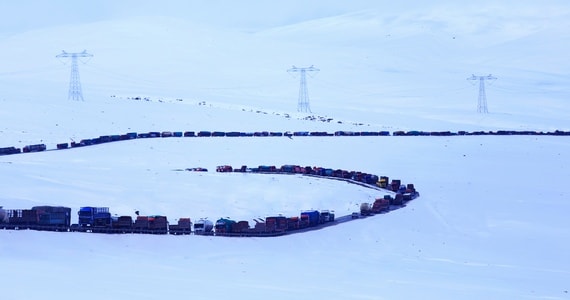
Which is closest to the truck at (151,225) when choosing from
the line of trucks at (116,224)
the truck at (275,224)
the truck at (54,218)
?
the line of trucks at (116,224)

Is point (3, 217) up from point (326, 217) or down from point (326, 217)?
up

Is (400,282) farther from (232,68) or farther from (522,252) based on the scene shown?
(232,68)

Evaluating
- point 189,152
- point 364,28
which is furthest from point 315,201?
point 364,28

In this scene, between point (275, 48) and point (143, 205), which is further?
point (275, 48)

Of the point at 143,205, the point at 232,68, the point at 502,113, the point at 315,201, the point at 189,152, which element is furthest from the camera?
the point at 232,68

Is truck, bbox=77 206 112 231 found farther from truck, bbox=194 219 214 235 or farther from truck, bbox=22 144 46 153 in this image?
truck, bbox=22 144 46 153

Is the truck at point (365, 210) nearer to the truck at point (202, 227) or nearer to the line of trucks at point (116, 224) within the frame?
the line of trucks at point (116, 224)

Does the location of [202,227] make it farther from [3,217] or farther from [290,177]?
[290,177]

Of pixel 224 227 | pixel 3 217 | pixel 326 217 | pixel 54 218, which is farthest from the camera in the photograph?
pixel 326 217

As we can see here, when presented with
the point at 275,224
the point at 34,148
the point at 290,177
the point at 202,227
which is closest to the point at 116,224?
the point at 202,227
